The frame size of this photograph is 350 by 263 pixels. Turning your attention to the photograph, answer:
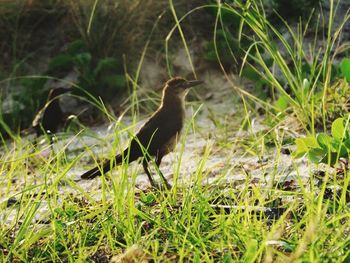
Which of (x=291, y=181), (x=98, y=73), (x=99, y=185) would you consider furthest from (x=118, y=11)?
(x=291, y=181)

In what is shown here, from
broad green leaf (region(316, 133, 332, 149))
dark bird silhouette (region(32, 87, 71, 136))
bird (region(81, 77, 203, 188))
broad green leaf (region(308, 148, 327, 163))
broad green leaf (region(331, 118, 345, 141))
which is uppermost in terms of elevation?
broad green leaf (region(331, 118, 345, 141))

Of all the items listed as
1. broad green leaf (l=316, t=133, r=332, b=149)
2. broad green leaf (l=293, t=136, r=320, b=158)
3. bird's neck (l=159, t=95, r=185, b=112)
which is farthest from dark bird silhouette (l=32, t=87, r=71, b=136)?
broad green leaf (l=316, t=133, r=332, b=149)

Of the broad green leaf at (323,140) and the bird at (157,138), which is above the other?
the broad green leaf at (323,140)

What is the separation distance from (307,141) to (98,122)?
3342mm

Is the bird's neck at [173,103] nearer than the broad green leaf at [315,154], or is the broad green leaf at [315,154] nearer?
the broad green leaf at [315,154]

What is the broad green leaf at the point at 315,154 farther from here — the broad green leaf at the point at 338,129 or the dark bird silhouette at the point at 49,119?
the dark bird silhouette at the point at 49,119

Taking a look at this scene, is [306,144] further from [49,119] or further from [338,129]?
[49,119]

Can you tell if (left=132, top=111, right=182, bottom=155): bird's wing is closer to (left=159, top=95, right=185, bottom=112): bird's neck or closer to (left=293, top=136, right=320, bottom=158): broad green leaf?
(left=159, top=95, right=185, bottom=112): bird's neck

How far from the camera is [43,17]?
296 inches

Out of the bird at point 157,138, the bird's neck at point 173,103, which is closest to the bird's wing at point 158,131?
the bird at point 157,138

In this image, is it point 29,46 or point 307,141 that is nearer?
point 307,141

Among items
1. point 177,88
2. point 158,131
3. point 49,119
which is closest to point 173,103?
point 177,88

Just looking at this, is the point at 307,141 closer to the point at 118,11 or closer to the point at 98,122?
the point at 98,122

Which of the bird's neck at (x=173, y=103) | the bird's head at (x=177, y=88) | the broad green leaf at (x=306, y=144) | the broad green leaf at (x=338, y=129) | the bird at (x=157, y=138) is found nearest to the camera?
the broad green leaf at (x=338, y=129)
